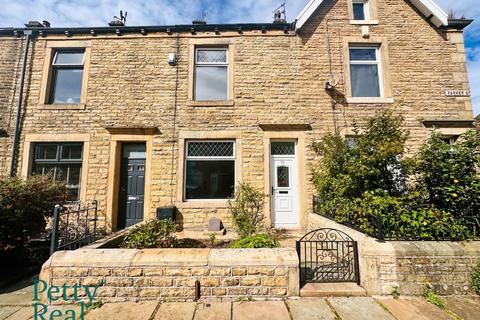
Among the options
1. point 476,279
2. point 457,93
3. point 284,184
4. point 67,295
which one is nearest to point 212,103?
point 284,184

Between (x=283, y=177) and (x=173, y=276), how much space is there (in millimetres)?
5069

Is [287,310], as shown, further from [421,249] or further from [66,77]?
[66,77]

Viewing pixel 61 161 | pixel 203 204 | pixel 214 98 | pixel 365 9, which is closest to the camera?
pixel 203 204

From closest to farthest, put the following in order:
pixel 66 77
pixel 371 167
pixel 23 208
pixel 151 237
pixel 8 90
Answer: pixel 151 237 < pixel 23 208 < pixel 371 167 < pixel 8 90 < pixel 66 77

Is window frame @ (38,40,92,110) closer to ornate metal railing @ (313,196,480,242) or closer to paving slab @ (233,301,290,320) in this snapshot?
paving slab @ (233,301,290,320)

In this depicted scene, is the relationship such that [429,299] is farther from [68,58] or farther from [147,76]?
[68,58]

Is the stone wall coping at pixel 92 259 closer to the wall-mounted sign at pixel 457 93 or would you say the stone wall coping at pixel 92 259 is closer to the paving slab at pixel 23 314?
the paving slab at pixel 23 314

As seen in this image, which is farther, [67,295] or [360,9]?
Answer: [360,9]

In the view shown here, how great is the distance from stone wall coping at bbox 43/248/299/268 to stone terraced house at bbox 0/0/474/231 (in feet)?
12.2

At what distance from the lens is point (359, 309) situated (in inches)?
126

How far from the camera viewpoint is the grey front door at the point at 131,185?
25.0ft

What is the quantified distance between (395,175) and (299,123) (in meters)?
3.13

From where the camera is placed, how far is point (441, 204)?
15.9ft

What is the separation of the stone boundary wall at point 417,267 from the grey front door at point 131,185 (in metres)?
6.67
